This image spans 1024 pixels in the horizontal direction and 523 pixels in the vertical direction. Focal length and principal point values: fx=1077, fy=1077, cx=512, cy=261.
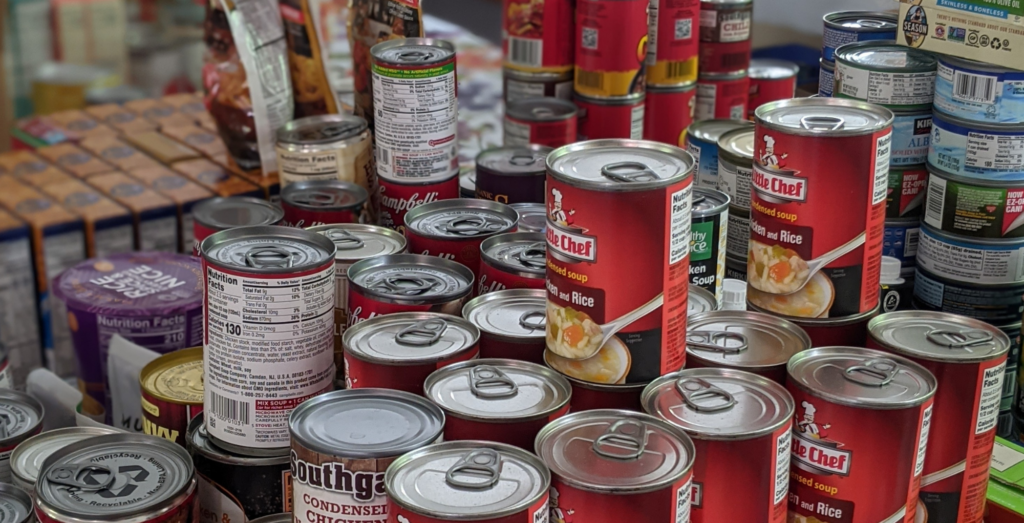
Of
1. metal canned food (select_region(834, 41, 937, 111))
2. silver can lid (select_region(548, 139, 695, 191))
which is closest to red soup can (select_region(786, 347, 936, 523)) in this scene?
silver can lid (select_region(548, 139, 695, 191))

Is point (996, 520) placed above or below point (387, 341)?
below

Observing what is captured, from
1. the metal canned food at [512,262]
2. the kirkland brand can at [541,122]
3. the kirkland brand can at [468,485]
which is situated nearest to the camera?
the kirkland brand can at [468,485]

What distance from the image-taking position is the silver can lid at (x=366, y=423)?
1.11 m

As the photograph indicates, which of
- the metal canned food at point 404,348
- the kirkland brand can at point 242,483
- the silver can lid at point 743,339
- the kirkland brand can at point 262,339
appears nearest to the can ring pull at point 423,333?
the metal canned food at point 404,348

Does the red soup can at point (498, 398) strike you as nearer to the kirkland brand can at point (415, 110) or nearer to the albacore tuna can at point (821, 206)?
the albacore tuna can at point (821, 206)

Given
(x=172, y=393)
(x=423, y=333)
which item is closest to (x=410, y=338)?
(x=423, y=333)

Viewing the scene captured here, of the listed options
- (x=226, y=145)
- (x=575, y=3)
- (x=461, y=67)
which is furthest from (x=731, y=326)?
(x=461, y=67)

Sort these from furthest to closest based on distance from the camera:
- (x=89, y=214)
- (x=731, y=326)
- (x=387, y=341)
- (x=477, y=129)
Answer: (x=477, y=129), (x=89, y=214), (x=731, y=326), (x=387, y=341)

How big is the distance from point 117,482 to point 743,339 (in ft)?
2.63

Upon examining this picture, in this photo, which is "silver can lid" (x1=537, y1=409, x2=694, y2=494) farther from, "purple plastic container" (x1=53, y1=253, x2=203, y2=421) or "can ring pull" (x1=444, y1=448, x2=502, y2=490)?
"purple plastic container" (x1=53, y1=253, x2=203, y2=421)

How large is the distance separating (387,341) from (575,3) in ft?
3.72

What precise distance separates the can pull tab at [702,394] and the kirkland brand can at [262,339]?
0.46m

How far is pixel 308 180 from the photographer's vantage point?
1927mm

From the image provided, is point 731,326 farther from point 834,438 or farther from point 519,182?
point 519,182
